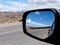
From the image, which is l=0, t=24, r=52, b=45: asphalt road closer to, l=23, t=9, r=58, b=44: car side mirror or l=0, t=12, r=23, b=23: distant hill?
l=23, t=9, r=58, b=44: car side mirror

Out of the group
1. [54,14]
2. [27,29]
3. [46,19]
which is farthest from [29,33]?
[54,14]

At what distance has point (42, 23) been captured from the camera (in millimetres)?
2213

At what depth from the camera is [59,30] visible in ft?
6.03

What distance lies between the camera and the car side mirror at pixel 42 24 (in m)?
2.01

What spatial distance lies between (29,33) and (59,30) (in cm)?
54

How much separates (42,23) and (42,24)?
3cm

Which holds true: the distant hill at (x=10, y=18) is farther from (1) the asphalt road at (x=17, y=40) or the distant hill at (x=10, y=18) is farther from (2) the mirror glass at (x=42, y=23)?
(2) the mirror glass at (x=42, y=23)

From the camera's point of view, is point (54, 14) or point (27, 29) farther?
point (27, 29)

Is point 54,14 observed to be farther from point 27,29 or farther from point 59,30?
point 27,29

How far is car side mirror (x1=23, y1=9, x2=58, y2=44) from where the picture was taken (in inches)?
79.2

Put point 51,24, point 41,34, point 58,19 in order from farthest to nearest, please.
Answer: point 41,34
point 51,24
point 58,19

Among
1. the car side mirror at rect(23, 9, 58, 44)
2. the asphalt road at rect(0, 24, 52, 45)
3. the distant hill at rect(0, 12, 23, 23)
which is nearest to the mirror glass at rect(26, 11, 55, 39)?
the car side mirror at rect(23, 9, 58, 44)

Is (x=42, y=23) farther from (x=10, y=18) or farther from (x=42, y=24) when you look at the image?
(x=10, y=18)

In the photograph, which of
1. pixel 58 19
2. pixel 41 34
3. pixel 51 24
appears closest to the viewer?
pixel 58 19
